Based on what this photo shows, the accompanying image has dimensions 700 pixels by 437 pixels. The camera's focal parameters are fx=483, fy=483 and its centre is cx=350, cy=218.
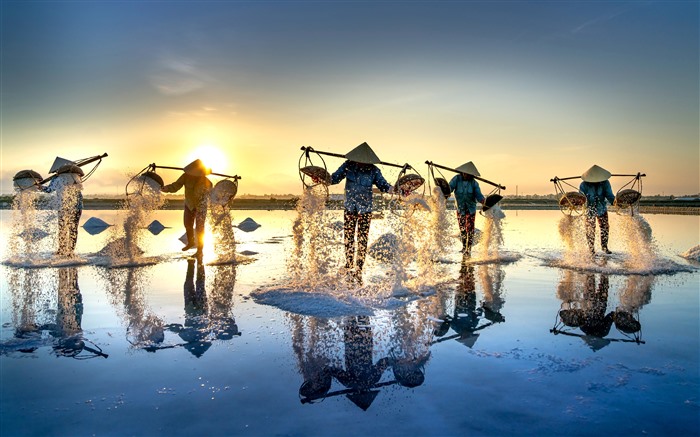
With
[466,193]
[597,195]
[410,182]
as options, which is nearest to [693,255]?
[597,195]

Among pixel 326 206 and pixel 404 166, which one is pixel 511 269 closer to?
pixel 404 166

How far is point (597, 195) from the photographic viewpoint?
40.8 feet

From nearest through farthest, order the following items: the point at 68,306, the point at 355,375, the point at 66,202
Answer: the point at 355,375
the point at 68,306
the point at 66,202

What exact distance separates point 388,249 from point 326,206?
3.75m

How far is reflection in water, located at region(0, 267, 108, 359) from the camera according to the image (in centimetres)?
490

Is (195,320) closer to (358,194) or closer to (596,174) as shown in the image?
(358,194)

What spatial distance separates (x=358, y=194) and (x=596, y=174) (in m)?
7.14

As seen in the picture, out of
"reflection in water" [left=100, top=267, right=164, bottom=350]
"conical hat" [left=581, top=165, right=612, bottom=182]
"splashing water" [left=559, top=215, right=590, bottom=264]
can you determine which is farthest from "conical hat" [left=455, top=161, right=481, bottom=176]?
"reflection in water" [left=100, top=267, right=164, bottom=350]

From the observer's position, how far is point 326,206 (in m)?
9.30

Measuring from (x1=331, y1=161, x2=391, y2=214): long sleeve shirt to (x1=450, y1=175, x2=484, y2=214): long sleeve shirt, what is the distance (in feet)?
13.4

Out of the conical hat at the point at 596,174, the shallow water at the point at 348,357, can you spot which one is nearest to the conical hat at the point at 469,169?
the conical hat at the point at 596,174

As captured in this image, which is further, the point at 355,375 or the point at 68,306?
the point at 68,306

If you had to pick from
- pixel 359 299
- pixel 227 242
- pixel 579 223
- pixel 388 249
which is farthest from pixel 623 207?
pixel 227 242

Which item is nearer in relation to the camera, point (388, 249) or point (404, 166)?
point (404, 166)
